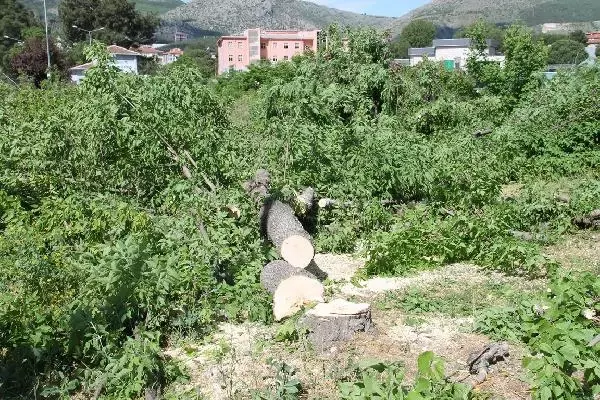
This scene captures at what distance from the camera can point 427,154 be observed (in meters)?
9.43

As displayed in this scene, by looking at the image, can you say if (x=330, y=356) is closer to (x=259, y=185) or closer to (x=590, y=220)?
(x=259, y=185)

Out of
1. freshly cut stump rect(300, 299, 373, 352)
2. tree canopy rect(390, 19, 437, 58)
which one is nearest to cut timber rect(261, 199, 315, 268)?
freshly cut stump rect(300, 299, 373, 352)

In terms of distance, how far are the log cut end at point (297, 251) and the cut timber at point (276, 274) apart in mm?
164

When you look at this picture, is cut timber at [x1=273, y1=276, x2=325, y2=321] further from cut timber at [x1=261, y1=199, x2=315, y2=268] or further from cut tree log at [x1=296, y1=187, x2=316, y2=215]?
cut tree log at [x1=296, y1=187, x2=316, y2=215]

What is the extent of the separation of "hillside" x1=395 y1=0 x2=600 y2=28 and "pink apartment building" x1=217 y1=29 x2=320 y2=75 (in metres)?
98.7

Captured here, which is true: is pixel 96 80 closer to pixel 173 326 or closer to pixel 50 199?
pixel 50 199

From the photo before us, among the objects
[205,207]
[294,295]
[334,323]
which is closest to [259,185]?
[205,207]

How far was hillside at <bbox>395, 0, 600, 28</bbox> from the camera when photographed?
166500 mm

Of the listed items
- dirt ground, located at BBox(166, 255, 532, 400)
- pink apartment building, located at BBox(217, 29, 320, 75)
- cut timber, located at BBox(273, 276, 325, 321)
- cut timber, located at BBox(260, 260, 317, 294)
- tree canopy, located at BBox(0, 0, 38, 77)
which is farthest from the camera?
pink apartment building, located at BBox(217, 29, 320, 75)

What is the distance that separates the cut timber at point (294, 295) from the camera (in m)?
5.60

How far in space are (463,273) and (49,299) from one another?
423 centimetres

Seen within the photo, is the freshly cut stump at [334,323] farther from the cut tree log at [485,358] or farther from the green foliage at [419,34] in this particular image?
the green foliage at [419,34]

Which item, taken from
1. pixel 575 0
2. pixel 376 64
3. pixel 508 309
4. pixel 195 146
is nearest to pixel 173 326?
pixel 508 309

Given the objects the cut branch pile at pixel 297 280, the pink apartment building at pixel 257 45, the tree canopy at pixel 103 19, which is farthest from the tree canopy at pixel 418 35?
the cut branch pile at pixel 297 280
